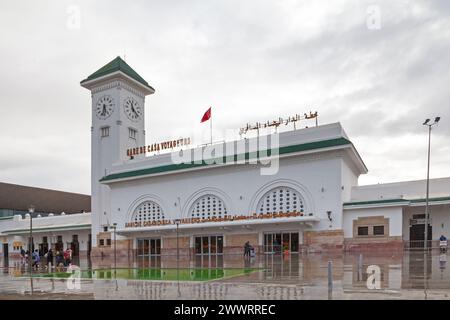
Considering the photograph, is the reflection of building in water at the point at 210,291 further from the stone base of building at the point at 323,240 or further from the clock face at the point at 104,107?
the clock face at the point at 104,107

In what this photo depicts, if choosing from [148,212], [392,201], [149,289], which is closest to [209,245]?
[148,212]

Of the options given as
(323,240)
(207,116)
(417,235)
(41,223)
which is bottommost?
(41,223)

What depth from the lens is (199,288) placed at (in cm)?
1348

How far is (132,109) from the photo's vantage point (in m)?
46.7

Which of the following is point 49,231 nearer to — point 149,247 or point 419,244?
point 149,247

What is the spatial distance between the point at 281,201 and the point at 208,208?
7429 millimetres

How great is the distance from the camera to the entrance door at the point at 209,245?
116 ft

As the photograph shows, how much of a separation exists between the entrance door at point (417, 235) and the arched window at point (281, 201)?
9.53m

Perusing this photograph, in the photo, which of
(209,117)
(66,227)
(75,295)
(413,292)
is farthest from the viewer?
(66,227)

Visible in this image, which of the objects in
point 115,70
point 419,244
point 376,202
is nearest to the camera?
point 376,202

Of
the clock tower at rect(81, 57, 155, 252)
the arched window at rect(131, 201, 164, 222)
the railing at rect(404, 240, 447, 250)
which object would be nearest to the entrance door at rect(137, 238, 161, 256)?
the arched window at rect(131, 201, 164, 222)
